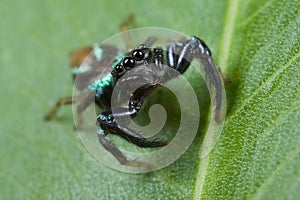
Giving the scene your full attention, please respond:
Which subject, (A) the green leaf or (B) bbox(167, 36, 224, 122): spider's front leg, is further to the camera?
(B) bbox(167, 36, 224, 122): spider's front leg

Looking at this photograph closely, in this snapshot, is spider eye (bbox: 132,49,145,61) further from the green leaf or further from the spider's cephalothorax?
the green leaf

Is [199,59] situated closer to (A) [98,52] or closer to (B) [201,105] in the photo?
(B) [201,105]

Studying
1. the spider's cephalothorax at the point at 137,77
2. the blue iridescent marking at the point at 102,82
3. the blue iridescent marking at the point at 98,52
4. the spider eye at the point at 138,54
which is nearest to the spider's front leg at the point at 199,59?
the spider's cephalothorax at the point at 137,77

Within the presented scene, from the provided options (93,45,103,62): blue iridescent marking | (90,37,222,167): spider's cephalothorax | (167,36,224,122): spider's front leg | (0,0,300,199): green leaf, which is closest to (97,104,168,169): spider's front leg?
(90,37,222,167): spider's cephalothorax

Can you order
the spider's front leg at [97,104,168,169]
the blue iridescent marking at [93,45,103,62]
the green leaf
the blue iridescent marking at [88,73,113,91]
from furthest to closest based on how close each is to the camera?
1. the blue iridescent marking at [93,45,103,62]
2. the blue iridescent marking at [88,73,113,91]
3. the spider's front leg at [97,104,168,169]
4. the green leaf

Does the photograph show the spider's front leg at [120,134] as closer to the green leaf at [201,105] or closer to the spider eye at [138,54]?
the green leaf at [201,105]

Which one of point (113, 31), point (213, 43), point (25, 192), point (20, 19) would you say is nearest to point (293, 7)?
point (213, 43)

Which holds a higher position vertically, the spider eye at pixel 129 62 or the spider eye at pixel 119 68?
the spider eye at pixel 129 62

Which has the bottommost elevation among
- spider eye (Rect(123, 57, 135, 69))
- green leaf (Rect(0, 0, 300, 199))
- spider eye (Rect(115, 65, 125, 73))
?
green leaf (Rect(0, 0, 300, 199))
